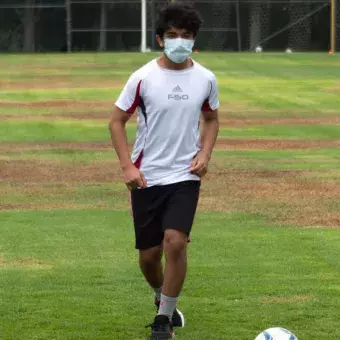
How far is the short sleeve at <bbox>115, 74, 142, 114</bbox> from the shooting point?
6.83m

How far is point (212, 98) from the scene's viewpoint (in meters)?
7.04

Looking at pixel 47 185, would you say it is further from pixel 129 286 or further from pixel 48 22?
pixel 48 22

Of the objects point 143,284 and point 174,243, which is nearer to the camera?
point 174,243

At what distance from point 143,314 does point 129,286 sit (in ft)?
3.02

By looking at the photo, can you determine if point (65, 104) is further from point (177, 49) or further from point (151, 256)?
point (177, 49)

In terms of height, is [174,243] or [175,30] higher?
[175,30]

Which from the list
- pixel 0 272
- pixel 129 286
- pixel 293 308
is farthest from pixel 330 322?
pixel 0 272

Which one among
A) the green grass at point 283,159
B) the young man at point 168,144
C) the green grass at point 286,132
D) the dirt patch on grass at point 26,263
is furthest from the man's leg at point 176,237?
the green grass at point 286,132

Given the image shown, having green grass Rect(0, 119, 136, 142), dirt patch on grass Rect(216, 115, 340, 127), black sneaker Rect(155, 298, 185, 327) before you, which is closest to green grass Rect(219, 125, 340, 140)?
dirt patch on grass Rect(216, 115, 340, 127)

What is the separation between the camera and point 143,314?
7.72 m

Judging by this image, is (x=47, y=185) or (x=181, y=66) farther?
(x=47, y=185)

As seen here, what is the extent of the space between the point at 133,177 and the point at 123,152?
0.17 m

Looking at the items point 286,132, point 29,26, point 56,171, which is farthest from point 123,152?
point 29,26

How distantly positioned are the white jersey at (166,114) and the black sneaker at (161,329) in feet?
2.65
